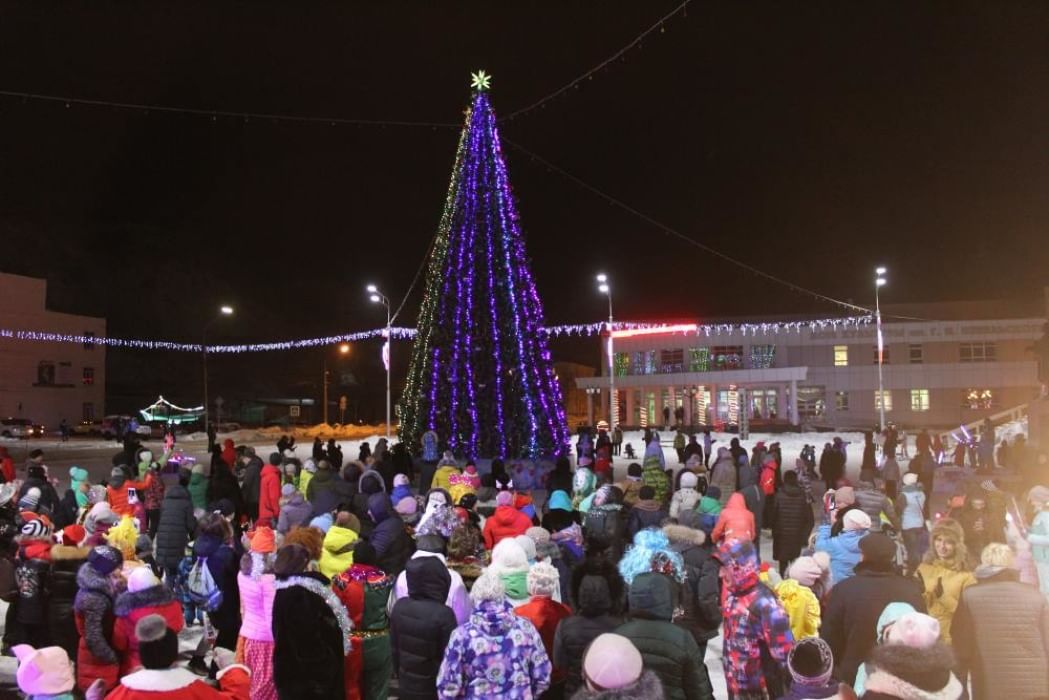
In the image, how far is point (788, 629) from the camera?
4.80 m

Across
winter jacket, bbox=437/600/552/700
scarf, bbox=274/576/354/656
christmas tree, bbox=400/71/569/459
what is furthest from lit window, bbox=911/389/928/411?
winter jacket, bbox=437/600/552/700

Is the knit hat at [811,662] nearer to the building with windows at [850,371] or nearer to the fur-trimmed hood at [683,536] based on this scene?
the fur-trimmed hood at [683,536]

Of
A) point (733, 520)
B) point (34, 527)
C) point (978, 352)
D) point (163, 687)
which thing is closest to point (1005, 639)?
point (733, 520)

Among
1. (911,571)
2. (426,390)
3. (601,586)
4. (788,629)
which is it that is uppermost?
(426,390)

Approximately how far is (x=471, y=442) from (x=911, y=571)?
41.8 feet

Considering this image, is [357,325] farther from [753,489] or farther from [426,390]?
[753,489]

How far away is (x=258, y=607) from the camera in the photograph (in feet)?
17.7

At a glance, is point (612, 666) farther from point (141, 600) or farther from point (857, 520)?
point (857, 520)

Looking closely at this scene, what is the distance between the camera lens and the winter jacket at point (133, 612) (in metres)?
5.21

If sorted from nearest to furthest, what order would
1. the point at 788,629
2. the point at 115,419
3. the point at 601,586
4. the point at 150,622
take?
the point at 150,622 → the point at 601,586 → the point at 788,629 → the point at 115,419

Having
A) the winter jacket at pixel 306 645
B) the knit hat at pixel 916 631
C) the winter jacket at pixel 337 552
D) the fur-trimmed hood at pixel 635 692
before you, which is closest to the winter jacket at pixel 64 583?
the winter jacket at pixel 337 552

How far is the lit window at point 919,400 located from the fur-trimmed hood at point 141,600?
51.6 m

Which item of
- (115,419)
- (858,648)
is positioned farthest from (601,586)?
(115,419)

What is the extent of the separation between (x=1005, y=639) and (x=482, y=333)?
16.9 meters
